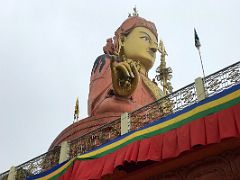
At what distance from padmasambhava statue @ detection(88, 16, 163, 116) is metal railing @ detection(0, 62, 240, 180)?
125 inches

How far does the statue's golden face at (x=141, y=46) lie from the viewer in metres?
15.3

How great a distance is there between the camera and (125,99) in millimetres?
12719

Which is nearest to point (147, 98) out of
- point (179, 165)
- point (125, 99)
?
point (125, 99)

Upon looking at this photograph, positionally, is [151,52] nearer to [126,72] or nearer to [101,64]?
[101,64]

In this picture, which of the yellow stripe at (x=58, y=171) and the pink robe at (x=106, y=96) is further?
the pink robe at (x=106, y=96)

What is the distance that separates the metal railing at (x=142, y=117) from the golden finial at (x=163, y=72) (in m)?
7.30

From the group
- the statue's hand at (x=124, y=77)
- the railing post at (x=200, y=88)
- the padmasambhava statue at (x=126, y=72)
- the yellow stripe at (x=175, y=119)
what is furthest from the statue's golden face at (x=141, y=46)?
the yellow stripe at (x=175, y=119)

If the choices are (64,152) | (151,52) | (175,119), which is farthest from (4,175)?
(151,52)

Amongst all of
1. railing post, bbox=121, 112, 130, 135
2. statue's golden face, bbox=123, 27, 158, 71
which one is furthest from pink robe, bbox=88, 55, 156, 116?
railing post, bbox=121, 112, 130, 135

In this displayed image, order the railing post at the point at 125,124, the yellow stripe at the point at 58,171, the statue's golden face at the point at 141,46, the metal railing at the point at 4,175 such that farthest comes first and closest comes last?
the statue's golden face at the point at 141,46 → the metal railing at the point at 4,175 → the railing post at the point at 125,124 → the yellow stripe at the point at 58,171

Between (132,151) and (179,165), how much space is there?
91 cm

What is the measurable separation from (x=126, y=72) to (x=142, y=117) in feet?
11.2

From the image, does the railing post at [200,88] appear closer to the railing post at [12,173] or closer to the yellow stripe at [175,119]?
the yellow stripe at [175,119]

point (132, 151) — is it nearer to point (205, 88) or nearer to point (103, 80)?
point (205, 88)
